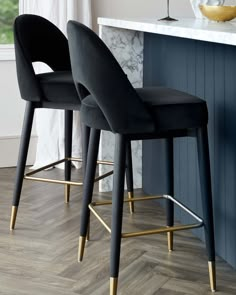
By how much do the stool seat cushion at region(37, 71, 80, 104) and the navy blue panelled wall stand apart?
1.71ft

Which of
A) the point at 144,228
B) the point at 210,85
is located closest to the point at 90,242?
the point at 144,228

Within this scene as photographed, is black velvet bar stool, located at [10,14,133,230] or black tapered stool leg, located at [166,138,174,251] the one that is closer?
black tapered stool leg, located at [166,138,174,251]

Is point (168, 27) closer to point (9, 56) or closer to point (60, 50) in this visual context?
point (60, 50)

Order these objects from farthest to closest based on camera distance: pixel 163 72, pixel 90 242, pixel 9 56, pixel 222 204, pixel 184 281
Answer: pixel 9 56 < pixel 163 72 < pixel 90 242 < pixel 222 204 < pixel 184 281

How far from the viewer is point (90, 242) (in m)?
3.20

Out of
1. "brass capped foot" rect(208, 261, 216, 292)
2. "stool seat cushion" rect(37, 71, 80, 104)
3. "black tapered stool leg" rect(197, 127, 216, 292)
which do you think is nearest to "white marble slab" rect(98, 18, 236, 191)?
"stool seat cushion" rect(37, 71, 80, 104)

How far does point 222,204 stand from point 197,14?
1112 millimetres

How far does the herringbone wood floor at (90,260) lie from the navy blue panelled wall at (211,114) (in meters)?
0.16

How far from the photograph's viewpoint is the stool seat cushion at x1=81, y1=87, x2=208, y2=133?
8.31ft

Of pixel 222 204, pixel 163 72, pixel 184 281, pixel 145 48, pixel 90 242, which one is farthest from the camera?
pixel 145 48

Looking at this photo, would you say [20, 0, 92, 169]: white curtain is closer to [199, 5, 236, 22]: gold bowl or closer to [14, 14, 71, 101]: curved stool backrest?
[14, 14, 71, 101]: curved stool backrest

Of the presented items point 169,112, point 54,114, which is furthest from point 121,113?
point 54,114

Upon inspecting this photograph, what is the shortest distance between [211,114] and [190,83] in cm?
27

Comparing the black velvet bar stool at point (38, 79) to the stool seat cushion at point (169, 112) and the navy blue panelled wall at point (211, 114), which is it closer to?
the navy blue panelled wall at point (211, 114)
